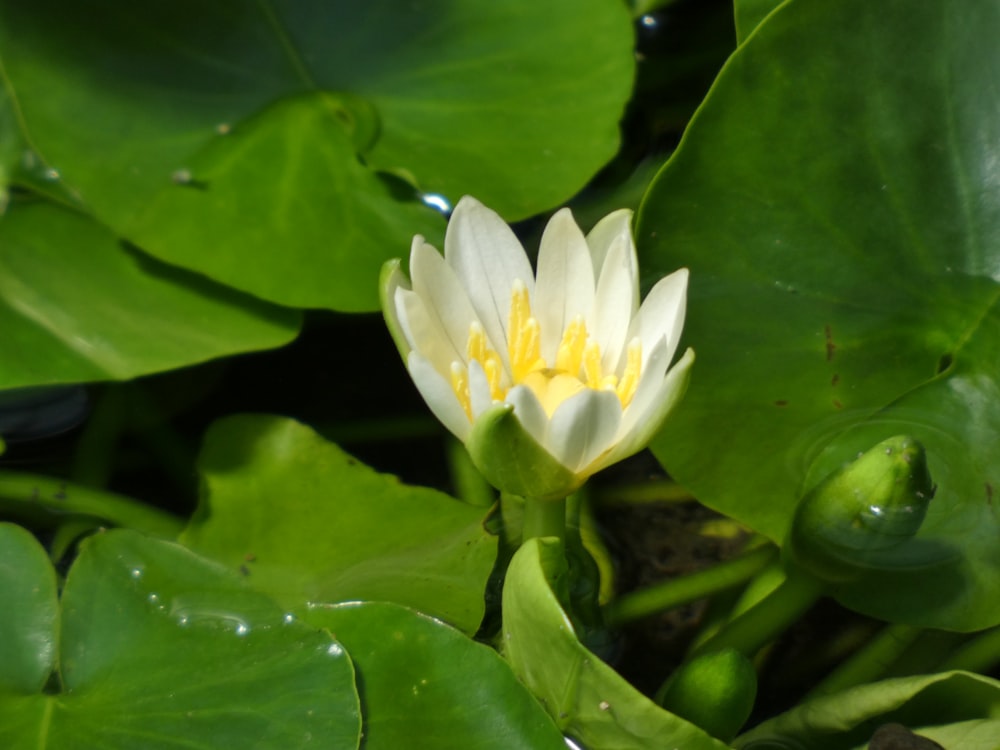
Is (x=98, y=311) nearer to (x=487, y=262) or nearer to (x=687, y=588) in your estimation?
(x=487, y=262)

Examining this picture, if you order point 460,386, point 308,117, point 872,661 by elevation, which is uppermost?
point 308,117

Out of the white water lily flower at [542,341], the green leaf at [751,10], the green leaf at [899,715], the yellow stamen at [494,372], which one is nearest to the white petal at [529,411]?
the white water lily flower at [542,341]

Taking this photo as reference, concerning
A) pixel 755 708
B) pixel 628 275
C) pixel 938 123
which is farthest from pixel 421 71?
pixel 755 708

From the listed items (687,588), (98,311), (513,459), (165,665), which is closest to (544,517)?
(513,459)

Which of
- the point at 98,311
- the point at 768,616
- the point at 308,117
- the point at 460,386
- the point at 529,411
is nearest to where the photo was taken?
the point at 529,411

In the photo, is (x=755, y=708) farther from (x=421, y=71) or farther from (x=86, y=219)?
(x=86, y=219)

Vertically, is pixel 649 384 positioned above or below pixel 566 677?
above

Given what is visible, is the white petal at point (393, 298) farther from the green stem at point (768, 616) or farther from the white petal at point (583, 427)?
the green stem at point (768, 616)

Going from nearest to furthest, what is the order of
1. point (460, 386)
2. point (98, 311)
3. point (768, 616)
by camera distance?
point (460, 386)
point (768, 616)
point (98, 311)

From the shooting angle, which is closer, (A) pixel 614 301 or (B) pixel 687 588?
(A) pixel 614 301
